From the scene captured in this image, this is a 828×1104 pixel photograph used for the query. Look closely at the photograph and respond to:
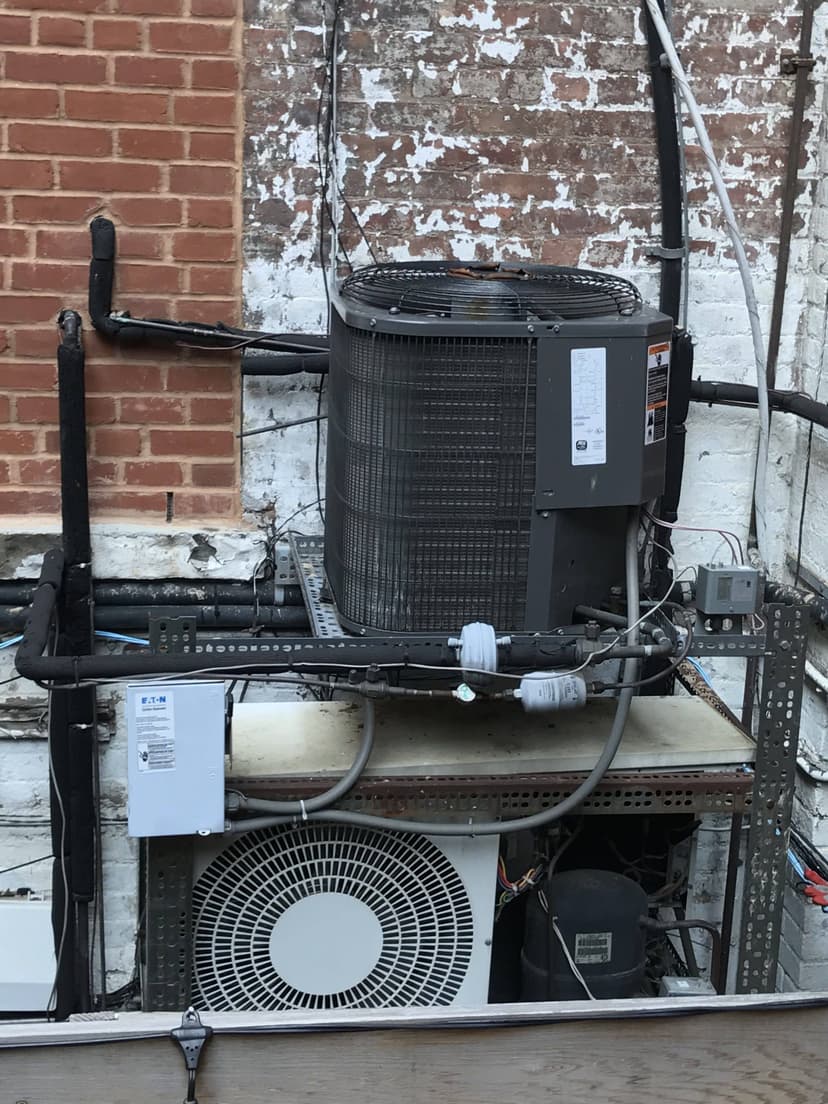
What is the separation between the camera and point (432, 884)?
7.68ft

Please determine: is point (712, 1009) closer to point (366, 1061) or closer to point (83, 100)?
point (366, 1061)

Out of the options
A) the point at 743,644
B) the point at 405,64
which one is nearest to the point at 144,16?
the point at 405,64

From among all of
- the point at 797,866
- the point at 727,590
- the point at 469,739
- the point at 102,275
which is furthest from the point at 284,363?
the point at 797,866

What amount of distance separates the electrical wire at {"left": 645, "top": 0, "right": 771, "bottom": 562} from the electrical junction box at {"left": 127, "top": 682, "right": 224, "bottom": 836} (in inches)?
57.6

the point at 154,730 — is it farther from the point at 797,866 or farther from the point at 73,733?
the point at 797,866

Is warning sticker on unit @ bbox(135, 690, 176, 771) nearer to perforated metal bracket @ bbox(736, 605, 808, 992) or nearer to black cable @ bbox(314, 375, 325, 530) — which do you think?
black cable @ bbox(314, 375, 325, 530)

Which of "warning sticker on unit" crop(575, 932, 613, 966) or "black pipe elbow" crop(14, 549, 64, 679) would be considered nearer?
"black pipe elbow" crop(14, 549, 64, 679)

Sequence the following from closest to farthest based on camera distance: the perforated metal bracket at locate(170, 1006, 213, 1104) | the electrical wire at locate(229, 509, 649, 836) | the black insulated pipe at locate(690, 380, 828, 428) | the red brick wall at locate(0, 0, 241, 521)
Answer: the perforated metal bracket at locate(170, 1006, 213, 1104) → the electrical wire at locate(229, 509, 649, 836) → the red brick wall at locate(0, 0, 241, 521) → the black insulated pipe at locate(690, 380, 828, 428)

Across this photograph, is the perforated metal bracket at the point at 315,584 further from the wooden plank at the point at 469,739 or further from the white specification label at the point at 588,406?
the white specification label at the point at 588,406

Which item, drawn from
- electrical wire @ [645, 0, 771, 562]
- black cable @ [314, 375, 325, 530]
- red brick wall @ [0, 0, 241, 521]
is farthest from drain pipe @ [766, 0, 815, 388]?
red brick wall @ [0, 0, 241, 521]

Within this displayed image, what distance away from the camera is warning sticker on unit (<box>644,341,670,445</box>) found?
2189 millimetres

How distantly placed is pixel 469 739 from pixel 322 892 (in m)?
0.40

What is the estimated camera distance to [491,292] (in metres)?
2.20

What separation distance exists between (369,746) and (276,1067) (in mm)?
602
